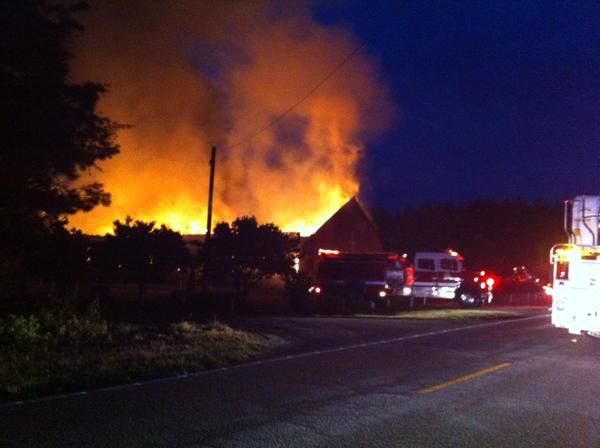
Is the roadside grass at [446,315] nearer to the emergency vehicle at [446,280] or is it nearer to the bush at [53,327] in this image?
the emergency vehicle at [446,280]

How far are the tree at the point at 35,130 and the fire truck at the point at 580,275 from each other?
1227 centimetres

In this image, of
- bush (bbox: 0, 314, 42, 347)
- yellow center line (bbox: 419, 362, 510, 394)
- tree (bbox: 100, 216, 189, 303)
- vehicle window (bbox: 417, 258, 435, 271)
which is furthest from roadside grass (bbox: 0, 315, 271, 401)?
vehicle window (bbox: 417, 258, 435, 271)

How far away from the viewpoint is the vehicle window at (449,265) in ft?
115

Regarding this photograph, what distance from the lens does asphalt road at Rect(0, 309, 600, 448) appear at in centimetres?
812

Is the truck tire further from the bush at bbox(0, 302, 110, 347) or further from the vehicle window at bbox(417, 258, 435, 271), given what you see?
the bush at bbox(0, 302, 110, 347)

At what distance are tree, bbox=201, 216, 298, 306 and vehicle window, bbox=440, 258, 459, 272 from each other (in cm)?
873

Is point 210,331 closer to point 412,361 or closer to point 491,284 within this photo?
point 412,361

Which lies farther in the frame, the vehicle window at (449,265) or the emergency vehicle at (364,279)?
the vehicle window at (449,265)

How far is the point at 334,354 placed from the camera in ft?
50.0

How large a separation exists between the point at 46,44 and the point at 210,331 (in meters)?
8.68

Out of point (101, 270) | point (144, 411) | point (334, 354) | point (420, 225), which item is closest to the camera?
point (144, 411)

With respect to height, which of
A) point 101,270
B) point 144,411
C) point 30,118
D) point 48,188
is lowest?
point 144,411

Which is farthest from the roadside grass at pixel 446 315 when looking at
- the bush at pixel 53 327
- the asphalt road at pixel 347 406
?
the bush at pixel 53 327

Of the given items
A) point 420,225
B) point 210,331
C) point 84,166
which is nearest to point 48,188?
point 84,166
